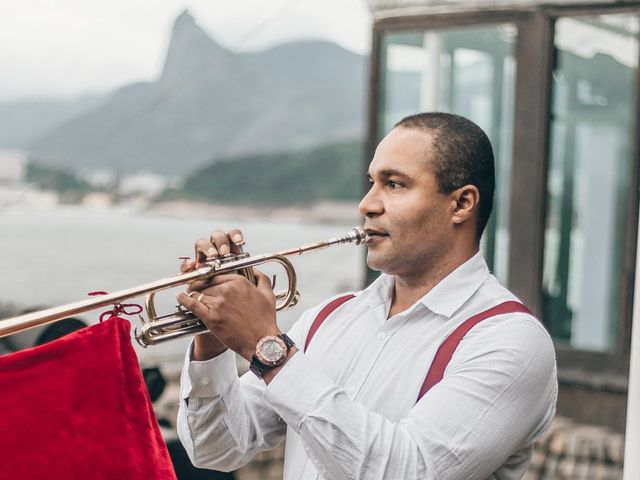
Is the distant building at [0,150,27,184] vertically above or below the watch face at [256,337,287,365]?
below

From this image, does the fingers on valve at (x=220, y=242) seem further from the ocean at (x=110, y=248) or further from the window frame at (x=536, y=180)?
the ocean at (x=110, y=248)

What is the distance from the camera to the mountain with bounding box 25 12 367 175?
47.9 m

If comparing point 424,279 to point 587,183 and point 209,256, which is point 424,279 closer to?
point 209,256

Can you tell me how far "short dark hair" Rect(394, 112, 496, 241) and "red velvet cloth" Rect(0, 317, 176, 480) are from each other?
2.23ft

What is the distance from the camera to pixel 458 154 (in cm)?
203

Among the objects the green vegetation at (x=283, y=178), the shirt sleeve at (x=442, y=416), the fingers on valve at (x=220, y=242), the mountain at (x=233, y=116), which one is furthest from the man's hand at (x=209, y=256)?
the green vegetation at (x=283, y=178)

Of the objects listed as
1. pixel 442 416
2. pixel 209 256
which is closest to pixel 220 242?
pixel 209 256

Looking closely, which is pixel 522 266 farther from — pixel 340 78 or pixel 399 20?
pixel 340 78

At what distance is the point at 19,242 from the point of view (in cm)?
3944

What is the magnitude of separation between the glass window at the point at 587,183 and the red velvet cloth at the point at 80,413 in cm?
314

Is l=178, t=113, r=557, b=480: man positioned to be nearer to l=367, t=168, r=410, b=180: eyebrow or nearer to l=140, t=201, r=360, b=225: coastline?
l=367, t=168, r=410, b=180: eyebrow

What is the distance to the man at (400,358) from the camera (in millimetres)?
1741

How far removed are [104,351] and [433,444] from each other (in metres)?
0.61

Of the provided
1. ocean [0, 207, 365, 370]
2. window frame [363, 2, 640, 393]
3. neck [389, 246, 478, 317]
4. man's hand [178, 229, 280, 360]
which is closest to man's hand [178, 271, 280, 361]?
man's hand [178, 229, 280, 360]
